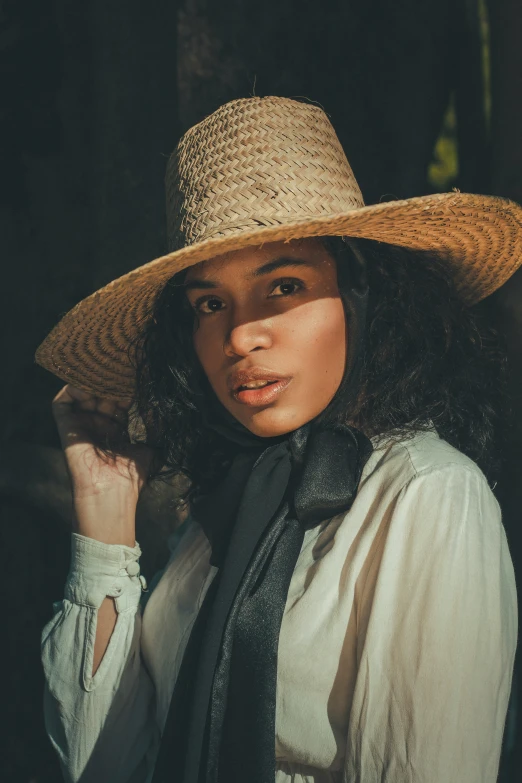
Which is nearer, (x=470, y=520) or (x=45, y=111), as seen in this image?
(x=470, y=520)

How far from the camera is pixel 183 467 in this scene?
2127 mm

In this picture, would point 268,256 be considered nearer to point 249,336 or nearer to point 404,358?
point 249,336

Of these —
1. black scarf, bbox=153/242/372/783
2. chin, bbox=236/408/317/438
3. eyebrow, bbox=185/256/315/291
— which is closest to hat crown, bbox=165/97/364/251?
eyebrow, bbox=185/256/315/291

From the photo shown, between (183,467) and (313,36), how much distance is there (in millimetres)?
1576

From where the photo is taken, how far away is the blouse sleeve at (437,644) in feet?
4.38

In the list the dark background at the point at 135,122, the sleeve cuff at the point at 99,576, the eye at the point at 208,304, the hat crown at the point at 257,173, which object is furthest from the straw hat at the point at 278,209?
the dark background at the point at 135,122

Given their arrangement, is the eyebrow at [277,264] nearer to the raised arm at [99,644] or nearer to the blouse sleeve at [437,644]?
the blouse sleeve at [437,644]

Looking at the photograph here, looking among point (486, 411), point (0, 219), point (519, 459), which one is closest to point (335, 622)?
point (486, 411)

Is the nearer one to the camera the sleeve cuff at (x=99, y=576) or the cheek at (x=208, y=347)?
the cheek at (x=208, y=347)

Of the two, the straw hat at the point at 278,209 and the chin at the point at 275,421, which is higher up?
the straw hat at the point at 278,209

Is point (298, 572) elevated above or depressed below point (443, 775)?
above

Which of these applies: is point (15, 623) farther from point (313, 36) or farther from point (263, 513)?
point (313, 36)

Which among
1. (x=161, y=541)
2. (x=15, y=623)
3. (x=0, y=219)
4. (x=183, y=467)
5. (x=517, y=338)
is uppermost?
(x=0, y=219)

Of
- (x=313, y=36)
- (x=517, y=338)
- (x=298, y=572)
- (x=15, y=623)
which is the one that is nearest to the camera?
(x=298, y=572)
